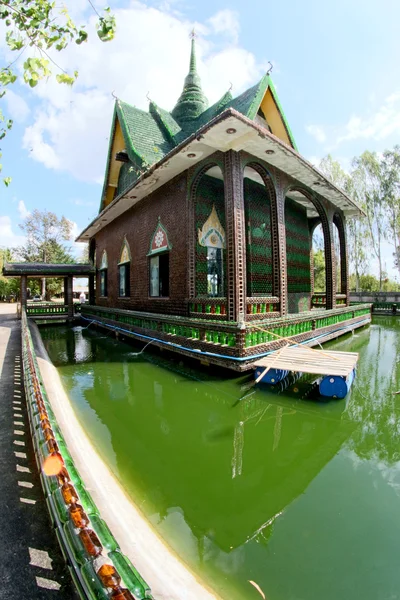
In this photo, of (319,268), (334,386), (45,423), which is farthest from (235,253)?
(319,268)

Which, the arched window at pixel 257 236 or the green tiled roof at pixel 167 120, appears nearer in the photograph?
the arched window at pixel 257 236

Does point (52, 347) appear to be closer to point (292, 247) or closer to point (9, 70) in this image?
point (9, 70)

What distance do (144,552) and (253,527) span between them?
35.3 inches

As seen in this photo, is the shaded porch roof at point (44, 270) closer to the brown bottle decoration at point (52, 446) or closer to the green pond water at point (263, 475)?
the green pond water at point (263, 475)

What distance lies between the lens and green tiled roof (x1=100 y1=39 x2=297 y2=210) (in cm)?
1064

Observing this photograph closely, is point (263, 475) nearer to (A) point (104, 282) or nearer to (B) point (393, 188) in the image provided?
(A) point (104, 282)

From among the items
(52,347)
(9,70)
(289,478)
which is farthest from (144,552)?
(52,347)

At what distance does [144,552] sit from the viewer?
1938mm

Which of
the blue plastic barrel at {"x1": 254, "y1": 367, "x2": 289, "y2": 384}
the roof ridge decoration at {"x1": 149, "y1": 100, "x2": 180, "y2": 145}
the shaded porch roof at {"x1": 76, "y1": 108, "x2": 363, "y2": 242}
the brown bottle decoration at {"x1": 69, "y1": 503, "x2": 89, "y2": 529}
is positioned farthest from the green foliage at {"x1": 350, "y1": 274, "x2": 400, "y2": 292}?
the brown bottle decoration at {"x1": 69, "y1": 503, "x2": 89, "y2": 529}

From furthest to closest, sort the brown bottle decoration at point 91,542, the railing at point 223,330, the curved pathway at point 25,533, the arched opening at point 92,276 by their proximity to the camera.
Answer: the arched opening at point 92,276 → the railing at point 223,330 → the curved pathway at point 25,533 → the brown bottle decoration at point 91,542

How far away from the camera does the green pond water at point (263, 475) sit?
2.03 metres

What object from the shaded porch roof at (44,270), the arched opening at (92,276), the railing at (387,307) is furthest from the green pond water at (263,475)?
the railing at (387,307)

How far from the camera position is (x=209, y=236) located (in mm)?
9539

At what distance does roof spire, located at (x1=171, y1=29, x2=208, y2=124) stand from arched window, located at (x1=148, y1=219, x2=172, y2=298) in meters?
6.65
